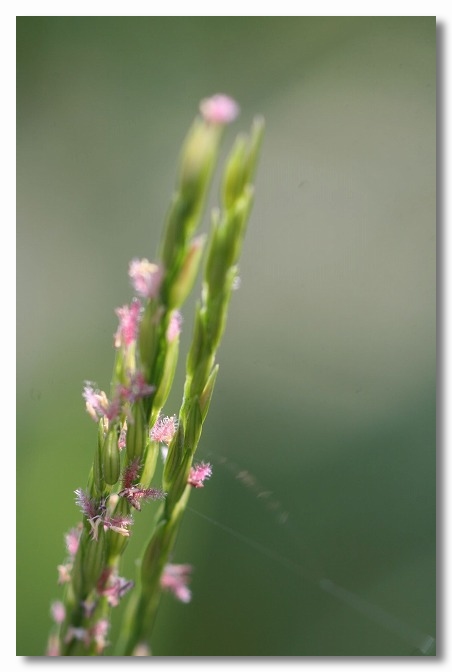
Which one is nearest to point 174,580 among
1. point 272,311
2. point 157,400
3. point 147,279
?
point 157,400

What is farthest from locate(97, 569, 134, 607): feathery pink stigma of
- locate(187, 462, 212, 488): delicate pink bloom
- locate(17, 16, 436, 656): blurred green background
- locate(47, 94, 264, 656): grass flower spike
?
locate(17, 16, 436, 656): blurred green background


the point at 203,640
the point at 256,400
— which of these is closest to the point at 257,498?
the point at 256,400

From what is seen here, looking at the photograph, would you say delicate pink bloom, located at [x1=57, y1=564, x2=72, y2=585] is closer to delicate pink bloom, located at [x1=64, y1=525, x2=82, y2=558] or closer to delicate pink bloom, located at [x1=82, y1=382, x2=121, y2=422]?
delicate pink bloom, located at [x1=64, y1=525, x2=82, y2=558]

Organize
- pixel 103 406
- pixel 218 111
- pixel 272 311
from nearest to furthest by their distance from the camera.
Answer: pixel 218 111 < pixel 103 406 < pixel 272 311

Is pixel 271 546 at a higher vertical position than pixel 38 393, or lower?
lower

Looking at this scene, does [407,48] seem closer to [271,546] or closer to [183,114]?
[183,114]

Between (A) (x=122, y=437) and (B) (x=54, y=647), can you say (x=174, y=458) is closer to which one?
(A) (x=122, y=437)

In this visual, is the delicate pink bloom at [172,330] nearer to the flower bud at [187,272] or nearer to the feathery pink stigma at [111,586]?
the flower bud at [187,272]
